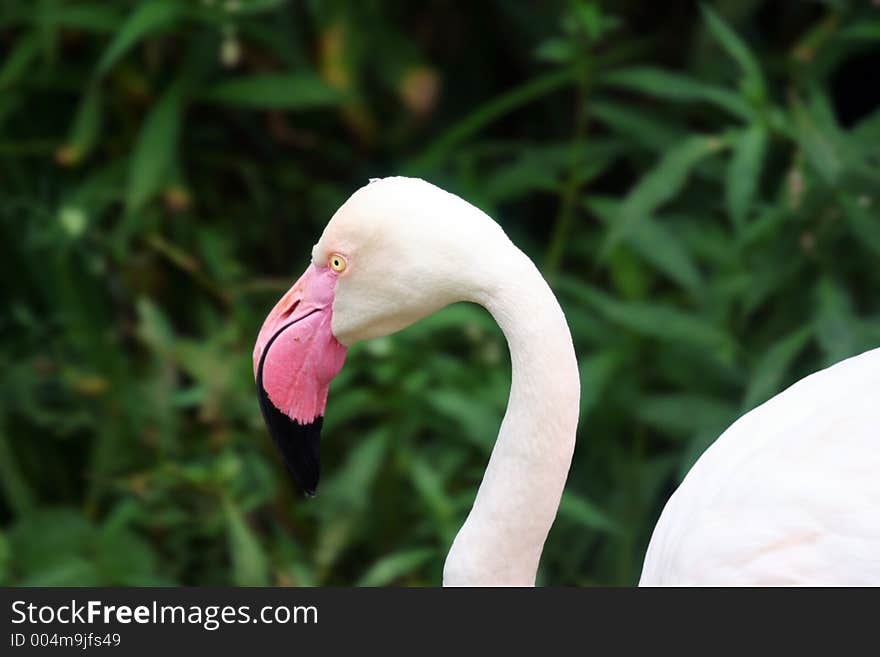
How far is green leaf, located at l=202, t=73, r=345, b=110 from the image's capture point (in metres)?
3.02

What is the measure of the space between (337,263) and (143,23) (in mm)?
1350

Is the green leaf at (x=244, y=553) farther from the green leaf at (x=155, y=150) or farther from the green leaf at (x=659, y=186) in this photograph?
the green leaf at (x=659, y=186)

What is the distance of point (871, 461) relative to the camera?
158cm

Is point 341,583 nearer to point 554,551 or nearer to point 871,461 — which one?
point 554,551

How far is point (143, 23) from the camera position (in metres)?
2.79

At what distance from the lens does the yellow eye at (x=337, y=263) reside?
164cm

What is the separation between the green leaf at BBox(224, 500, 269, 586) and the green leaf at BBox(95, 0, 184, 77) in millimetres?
904

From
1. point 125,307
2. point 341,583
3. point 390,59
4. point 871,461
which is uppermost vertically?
point 390,59

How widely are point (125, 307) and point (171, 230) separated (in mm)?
205

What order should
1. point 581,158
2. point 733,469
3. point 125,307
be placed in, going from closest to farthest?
point 733,469
point 581,158
point 125,307

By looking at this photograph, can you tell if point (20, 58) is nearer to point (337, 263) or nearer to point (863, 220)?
point (337, 263)

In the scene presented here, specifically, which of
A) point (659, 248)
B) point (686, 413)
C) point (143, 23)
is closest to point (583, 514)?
point (686, 413)

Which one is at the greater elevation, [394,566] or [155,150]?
[155,150]

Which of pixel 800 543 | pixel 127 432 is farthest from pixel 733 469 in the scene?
pixel 127 432
